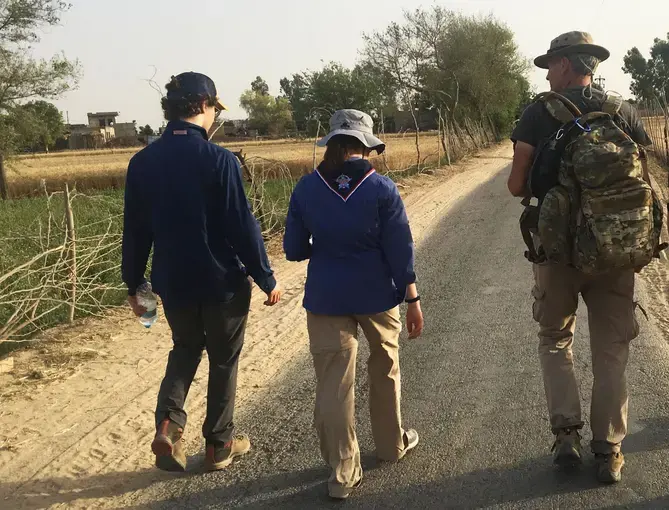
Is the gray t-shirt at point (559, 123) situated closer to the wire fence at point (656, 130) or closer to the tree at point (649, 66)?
the wire fence at point (656, 130)

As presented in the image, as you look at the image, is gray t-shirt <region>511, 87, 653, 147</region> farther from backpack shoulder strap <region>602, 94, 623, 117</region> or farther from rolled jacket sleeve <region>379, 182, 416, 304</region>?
rolled jacket sleeve <region>379, 182, 416, 304</region>

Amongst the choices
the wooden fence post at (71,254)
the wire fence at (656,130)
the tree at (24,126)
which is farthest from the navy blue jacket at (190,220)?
the tree at (24,126)

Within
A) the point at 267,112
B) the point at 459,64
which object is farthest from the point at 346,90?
the point at 267,112

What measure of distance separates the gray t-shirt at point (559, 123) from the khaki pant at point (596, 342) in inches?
24.6

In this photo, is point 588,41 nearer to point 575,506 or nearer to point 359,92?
point 575,506

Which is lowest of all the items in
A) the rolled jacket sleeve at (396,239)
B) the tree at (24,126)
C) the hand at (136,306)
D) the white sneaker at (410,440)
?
the white sneaker at (410,440)

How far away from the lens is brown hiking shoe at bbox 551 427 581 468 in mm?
3123

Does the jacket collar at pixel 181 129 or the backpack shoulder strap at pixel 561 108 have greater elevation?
the jacket collar at pixel 181 129

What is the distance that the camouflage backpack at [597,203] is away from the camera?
9.40 feet

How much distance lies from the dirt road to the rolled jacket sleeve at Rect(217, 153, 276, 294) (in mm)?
1062

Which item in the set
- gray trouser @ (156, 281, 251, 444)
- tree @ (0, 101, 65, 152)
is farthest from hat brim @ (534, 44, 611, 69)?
tree @ (0, 101, 65, 152)

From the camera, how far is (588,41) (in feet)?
10.3

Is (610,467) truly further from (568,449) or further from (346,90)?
(346,90)

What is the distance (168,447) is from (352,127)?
5.64 ft
